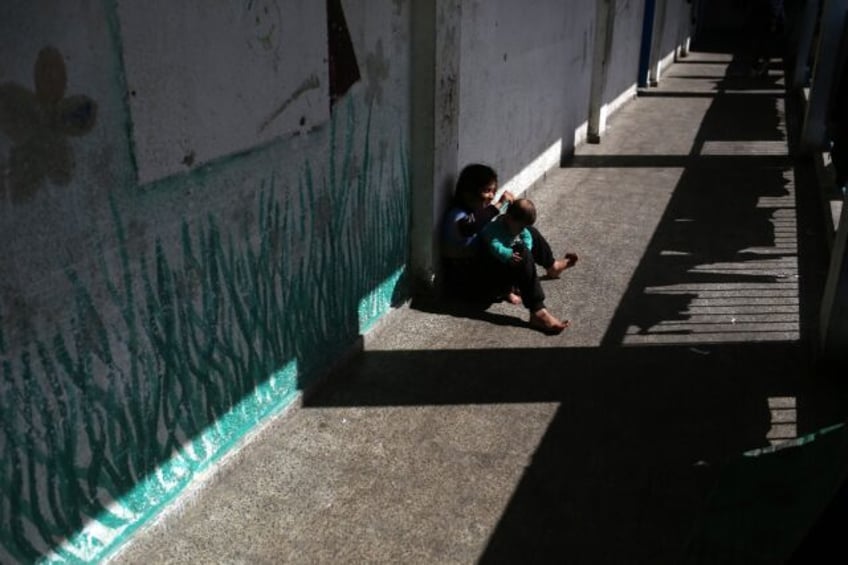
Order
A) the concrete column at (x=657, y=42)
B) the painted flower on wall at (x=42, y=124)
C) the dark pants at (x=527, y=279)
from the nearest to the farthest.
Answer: the painted flower on wall at (x=42, y=124)
the dark pants at (x=527, y=279)
the concrete column at (x=657, y=42)

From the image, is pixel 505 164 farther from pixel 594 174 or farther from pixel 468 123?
pixel 594 174

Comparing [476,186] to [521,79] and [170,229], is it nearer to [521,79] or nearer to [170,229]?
[521,79]

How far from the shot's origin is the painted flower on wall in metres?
2.17

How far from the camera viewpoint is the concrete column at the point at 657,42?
1492cm

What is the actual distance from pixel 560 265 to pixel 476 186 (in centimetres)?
98

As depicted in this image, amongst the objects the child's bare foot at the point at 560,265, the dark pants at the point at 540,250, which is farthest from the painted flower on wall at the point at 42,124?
the child's bare foot at the point at 560,265

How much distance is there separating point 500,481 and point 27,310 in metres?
2.01

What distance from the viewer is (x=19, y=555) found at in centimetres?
244

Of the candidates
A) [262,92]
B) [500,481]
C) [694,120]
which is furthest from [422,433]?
[694,120]

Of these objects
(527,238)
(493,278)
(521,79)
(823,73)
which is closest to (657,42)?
(823,73)

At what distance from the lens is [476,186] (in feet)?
16.9

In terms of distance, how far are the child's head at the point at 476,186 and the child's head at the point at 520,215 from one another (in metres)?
0.30

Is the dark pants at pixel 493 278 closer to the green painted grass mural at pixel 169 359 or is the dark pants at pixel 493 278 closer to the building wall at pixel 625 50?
the green painted grass mural at pixel 169 359

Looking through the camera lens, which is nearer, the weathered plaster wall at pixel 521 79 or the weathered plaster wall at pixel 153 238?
the weathered plaster wall at pixel 153 238
